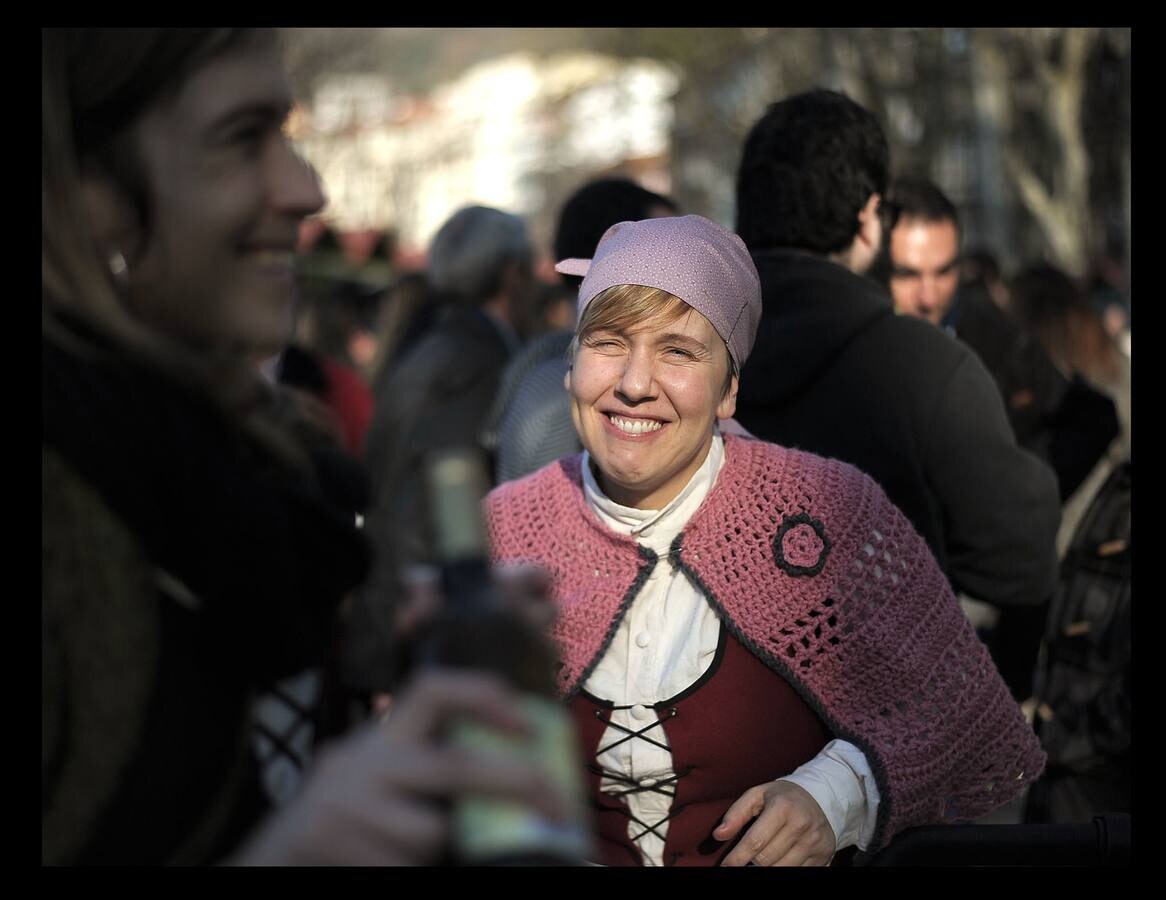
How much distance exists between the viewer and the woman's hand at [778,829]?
2.49 m

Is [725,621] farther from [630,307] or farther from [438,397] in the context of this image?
[438,397]

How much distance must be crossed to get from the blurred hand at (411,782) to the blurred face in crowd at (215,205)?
0.43 meters

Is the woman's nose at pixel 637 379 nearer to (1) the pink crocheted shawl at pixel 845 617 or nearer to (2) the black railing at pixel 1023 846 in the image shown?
(1) the pink crocheted shawl at pixel 845 617

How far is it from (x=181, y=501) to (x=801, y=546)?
170 centimetres

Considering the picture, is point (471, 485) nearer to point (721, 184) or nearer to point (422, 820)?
point (422, 820)

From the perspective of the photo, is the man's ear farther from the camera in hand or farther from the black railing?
the camera in hand

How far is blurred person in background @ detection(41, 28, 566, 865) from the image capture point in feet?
3.82

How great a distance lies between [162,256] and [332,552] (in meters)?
0.32

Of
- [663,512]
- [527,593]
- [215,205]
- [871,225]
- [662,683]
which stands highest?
[215,205]

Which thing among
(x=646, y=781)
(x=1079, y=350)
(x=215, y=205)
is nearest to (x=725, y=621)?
(x=646, y=781)

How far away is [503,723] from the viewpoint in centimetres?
105

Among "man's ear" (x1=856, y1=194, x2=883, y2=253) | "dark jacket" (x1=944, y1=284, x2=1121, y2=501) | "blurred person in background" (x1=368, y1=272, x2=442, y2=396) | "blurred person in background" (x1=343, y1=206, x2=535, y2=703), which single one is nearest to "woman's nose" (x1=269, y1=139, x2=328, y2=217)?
"man's ear" (x1=856, y1=194, x2=883, y2=253)

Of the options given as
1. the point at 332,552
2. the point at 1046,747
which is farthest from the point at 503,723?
the point at 1046,747

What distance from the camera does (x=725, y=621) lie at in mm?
2664
